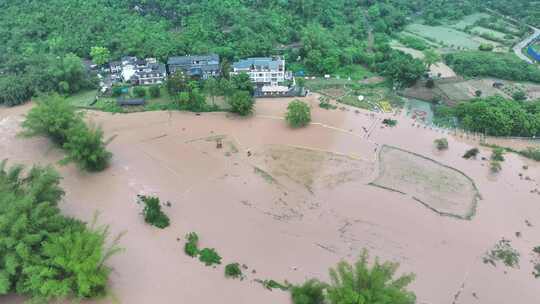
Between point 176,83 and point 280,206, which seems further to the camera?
point 176,83

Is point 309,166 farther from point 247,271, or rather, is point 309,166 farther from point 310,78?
point 310,78

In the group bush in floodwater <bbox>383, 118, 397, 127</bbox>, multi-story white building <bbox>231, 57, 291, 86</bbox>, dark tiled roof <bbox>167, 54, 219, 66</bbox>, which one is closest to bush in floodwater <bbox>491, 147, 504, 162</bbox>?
bush in floodwater <bbox>383, 118, 397, 127</bbox>

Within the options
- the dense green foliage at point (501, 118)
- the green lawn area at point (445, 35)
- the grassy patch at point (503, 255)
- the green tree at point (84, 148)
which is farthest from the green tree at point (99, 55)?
the green lawn area at point (445, 35)

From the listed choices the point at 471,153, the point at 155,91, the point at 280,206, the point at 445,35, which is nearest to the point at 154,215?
the point at 280,206

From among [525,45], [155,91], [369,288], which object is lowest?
[369,288]

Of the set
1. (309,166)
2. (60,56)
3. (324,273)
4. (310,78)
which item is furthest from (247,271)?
(60,56)

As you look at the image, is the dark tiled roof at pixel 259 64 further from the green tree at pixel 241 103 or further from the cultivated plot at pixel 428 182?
the cultivated plot at pixel 428 182

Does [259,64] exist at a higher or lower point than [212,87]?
higher

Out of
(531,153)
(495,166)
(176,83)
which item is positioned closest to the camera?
Answer: (495,166)

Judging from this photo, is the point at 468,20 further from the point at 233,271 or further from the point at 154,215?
the point at 154,215
